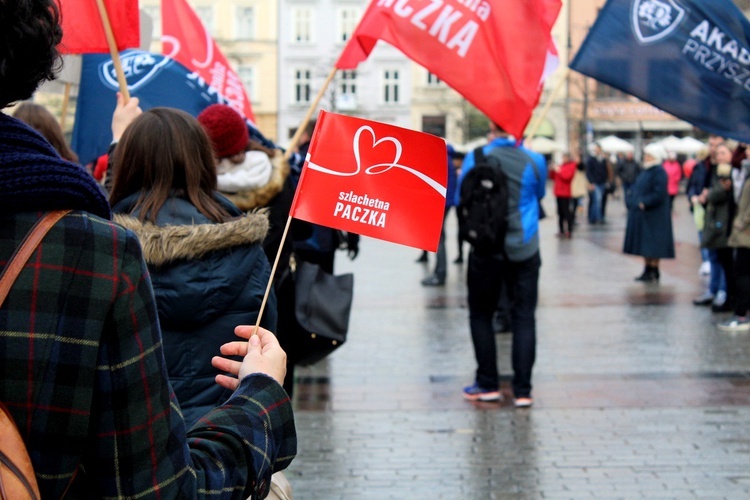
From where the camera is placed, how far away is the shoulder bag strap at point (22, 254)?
134 centimetres

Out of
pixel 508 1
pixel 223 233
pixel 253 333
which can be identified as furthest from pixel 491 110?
pixel 253 333

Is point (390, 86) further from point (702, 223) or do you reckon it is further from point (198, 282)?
point (198, 282)

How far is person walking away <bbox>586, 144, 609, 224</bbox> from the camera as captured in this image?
26.7 meters

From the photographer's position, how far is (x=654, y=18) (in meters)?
6.55

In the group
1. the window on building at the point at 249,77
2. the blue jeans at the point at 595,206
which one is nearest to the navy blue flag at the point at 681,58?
the blue jeans at the point at 595,206

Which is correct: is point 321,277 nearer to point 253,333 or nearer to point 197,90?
point 197,90

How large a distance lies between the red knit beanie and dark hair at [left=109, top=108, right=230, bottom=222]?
1433 millimetres

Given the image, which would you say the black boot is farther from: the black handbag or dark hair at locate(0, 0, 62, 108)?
dark hair at locate(0, 0, 62, 108)

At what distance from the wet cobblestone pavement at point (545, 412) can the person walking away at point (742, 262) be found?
246mm

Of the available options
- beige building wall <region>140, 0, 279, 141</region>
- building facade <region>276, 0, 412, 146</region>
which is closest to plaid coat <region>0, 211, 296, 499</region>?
building facade <region>276, 0, 412, 146</region>

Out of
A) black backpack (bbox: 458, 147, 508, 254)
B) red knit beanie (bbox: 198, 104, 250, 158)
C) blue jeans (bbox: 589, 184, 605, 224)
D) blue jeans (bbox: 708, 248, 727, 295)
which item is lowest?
blue jeans (bbox: 589, 184, 605, 224)

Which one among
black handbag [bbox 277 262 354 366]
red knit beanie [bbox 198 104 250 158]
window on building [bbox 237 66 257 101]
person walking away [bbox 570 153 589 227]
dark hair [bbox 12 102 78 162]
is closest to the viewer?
red knit beanie [bbox 198 104 250 158]

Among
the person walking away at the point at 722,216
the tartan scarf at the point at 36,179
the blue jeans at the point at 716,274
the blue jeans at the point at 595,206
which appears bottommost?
the blue jeans at the point at 595,206

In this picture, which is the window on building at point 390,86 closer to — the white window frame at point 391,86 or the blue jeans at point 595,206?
the white window frame at point 391,86
